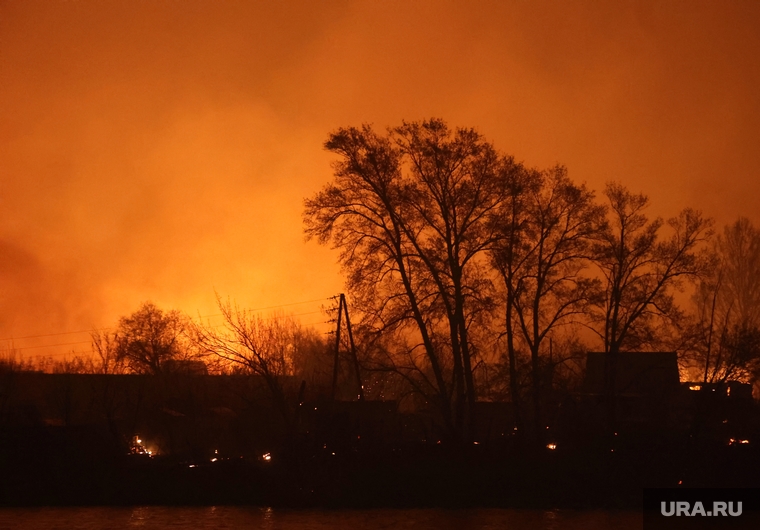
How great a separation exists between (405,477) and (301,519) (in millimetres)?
5644

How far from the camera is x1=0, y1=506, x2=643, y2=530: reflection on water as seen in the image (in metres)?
26.5

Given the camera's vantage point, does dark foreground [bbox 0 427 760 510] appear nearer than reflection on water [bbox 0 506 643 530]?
No

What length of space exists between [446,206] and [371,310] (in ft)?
17.5

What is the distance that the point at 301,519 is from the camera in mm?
28219

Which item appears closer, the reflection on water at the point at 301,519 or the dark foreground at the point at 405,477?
the reflection on water at the point at 301,519

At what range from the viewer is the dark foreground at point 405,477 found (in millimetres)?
31984

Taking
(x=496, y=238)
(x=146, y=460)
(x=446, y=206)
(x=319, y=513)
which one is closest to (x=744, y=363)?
(x=496, y=238)

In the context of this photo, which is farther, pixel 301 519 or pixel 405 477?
pixel 405 477

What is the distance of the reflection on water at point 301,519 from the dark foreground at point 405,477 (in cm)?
133

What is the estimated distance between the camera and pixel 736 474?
33.3 metres

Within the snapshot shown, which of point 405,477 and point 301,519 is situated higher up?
point 405,477

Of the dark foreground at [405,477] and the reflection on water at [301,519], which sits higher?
the dark foreground at [405,477]

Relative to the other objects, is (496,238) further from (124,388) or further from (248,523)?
(124,388)

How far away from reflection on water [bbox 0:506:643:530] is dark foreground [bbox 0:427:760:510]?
4.36 feet
